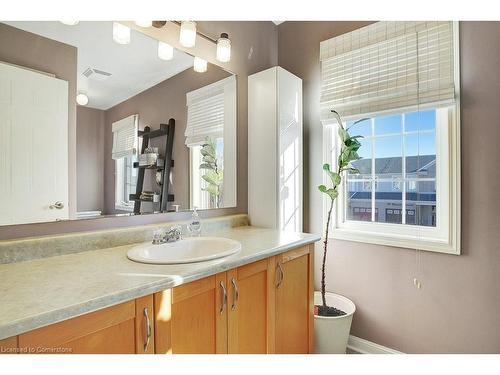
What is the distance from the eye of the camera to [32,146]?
1.15 metres

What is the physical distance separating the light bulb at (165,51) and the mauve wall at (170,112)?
0.39ft

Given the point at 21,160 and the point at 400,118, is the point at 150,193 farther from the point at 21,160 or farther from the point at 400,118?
the point at 400,118

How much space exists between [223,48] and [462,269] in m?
2.02

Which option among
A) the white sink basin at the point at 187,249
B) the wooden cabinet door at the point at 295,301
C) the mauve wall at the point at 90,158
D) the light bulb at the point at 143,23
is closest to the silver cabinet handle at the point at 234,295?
the white sink basin at the point at 187,249

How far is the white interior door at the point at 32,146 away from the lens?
109 cm

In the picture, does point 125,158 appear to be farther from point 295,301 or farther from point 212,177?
point 295,301

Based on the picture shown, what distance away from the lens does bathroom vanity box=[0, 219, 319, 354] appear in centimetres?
73

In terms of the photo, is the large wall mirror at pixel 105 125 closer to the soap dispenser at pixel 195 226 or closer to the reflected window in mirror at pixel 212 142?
the reflected window in mirror at pixel 212 142

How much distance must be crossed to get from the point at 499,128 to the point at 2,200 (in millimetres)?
2406

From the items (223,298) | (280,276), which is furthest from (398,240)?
(223,298)

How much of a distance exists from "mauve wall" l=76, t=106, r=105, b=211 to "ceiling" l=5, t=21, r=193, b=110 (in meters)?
0.07

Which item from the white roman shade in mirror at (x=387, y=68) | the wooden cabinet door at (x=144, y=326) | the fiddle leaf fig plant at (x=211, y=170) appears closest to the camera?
the wooden cabinet door at (x=144, y=326)

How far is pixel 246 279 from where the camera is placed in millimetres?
1232
